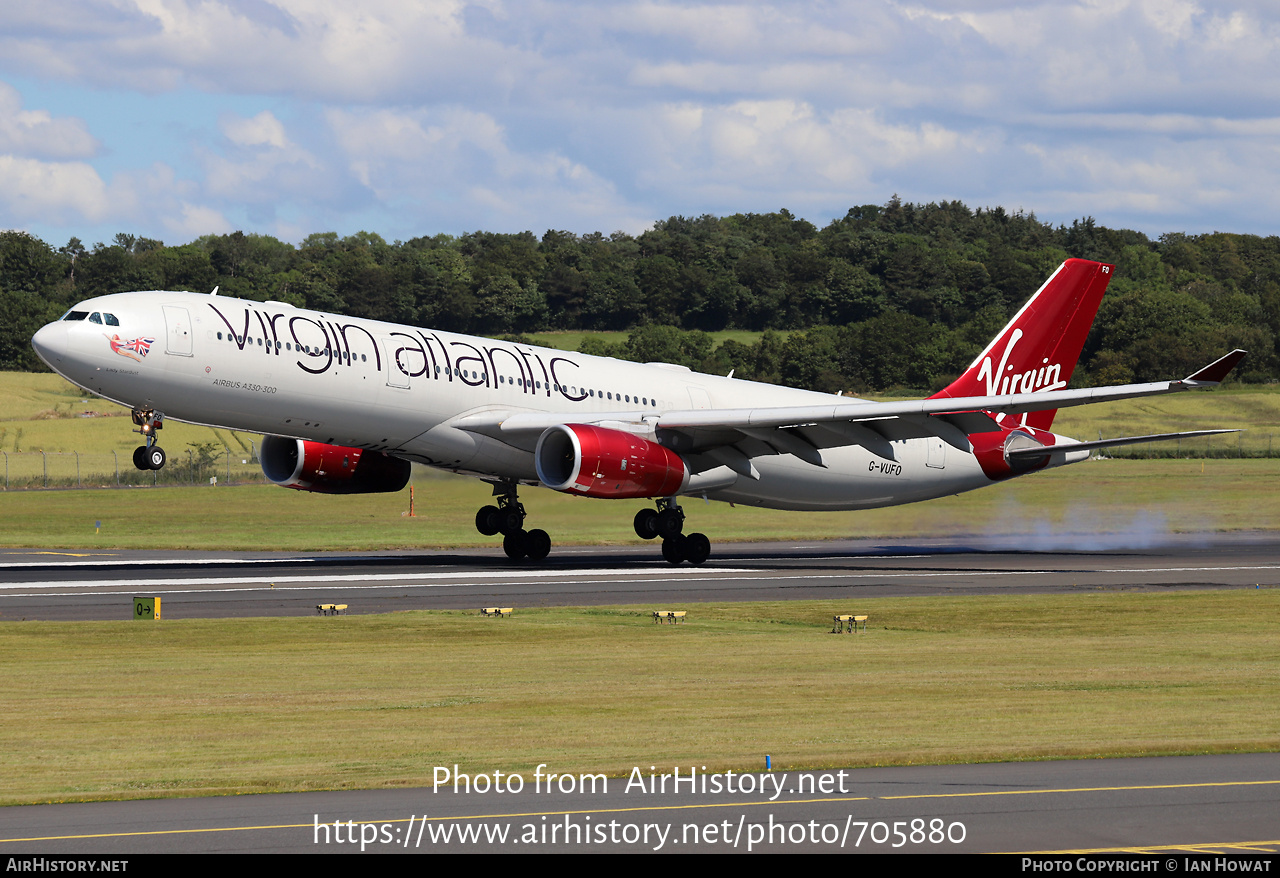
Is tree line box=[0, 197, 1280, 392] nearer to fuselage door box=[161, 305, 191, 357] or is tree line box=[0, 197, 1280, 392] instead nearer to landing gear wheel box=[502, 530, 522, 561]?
landing gear wheel box=[502, 530, 522, 561]

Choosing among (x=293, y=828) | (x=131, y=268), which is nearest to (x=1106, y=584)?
(x=293, y=828)

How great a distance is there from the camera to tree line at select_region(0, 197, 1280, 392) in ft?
427

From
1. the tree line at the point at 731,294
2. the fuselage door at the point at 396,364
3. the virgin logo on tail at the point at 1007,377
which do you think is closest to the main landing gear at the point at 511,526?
the fuselage door at the point at 396,364

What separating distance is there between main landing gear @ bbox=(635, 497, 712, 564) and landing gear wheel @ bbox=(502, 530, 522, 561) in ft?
12.2

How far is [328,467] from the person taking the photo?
1668 inches

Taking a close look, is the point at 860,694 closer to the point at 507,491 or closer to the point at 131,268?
the point at 507,491

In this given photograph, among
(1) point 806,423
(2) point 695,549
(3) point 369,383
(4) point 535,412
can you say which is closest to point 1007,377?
(1) point 806,423

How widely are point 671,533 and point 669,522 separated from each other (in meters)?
0.34

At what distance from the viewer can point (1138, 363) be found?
433ft

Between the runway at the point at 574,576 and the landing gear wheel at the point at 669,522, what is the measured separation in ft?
3.90

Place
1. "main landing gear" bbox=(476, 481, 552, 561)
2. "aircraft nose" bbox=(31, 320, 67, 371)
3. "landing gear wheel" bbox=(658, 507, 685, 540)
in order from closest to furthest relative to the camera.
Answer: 1. "aircraft nose" bbox=(31, 320, 67, 371)
2. "landing gear wheel" bbox=(658, 507, 685, 540)
3. "main landing gear" bbox=(476, 481, 552, 561)

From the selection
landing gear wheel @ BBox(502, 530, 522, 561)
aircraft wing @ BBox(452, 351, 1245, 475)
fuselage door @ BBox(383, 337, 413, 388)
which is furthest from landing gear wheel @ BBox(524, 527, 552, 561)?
fuselage door @ BBox(383, 337, 413, 388)

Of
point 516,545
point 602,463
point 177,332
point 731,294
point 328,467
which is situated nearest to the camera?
point 177,332

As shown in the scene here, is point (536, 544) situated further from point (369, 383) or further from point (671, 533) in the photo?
point (369, 383)
